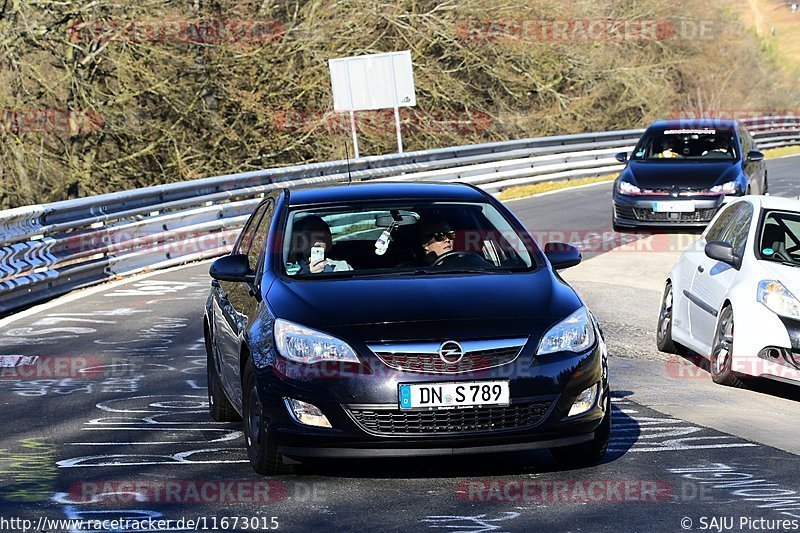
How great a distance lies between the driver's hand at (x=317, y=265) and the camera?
780 centimetres

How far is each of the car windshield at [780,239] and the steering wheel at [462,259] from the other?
356 centimetres

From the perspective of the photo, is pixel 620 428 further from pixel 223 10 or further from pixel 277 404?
pixel 223 10

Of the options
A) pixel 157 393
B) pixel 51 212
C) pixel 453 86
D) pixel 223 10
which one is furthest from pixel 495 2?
pixel 157 393

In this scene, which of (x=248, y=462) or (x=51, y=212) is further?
(x=51, y=212)

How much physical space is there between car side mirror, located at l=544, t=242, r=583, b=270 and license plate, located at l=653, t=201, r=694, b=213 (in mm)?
12293

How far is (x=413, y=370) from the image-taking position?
664 cm

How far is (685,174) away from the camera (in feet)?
67.2

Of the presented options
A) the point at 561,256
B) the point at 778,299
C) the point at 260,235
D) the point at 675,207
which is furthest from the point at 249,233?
the point at 675,207

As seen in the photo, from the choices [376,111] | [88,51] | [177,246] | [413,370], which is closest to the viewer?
[413,370]

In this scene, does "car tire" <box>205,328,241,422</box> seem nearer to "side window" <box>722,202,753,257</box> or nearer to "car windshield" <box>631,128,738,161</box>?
"side window" <box>722,202,753,257</box>

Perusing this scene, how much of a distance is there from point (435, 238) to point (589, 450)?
1624 millimetres

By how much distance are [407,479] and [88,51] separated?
22.5 metres

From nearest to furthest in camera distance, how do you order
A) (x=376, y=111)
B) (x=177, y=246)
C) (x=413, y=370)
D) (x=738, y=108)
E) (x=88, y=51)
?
(x=413, y=370) → (x=177, y=246) → (x=88, y=51) → (x=376, y=111) → (x=738, y=108)

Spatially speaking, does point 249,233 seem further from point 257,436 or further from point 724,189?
point 724,189
